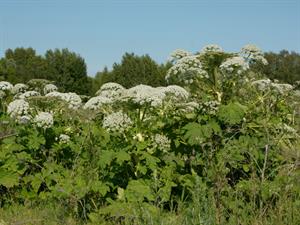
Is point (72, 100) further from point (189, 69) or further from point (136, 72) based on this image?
point (136, 72)

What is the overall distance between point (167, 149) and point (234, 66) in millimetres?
1369

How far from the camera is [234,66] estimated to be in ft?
18.7

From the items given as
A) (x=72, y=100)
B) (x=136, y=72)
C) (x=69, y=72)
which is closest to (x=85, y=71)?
(x=69, y=72)

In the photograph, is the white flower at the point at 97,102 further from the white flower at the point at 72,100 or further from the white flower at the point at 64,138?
the white flower at the point at 72,100

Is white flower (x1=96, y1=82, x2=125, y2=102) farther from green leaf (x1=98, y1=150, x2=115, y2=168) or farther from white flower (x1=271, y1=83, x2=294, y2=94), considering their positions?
white flower (x1=271, y1=83, x2=294, y2=94)

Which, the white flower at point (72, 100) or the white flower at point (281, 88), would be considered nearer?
the white flower at point (281, 88)

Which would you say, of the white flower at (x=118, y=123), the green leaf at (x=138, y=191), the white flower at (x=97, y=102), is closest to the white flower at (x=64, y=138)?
the white flower at (x=97, y=102)

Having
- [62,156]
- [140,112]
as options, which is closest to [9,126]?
[62,156]

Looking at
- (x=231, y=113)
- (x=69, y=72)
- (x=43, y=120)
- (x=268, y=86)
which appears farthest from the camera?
(x=69, y=72)

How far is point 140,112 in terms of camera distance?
18.2ft

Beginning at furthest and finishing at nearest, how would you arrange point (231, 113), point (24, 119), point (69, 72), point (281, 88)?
1. point (69, 72)
2. point (281, 88)
3. point (24, 119)
4. point (231, 113)

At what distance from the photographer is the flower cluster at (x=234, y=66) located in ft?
18.5

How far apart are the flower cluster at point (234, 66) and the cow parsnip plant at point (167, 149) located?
15 mm

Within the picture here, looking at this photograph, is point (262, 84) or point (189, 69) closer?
point (189, 69)
